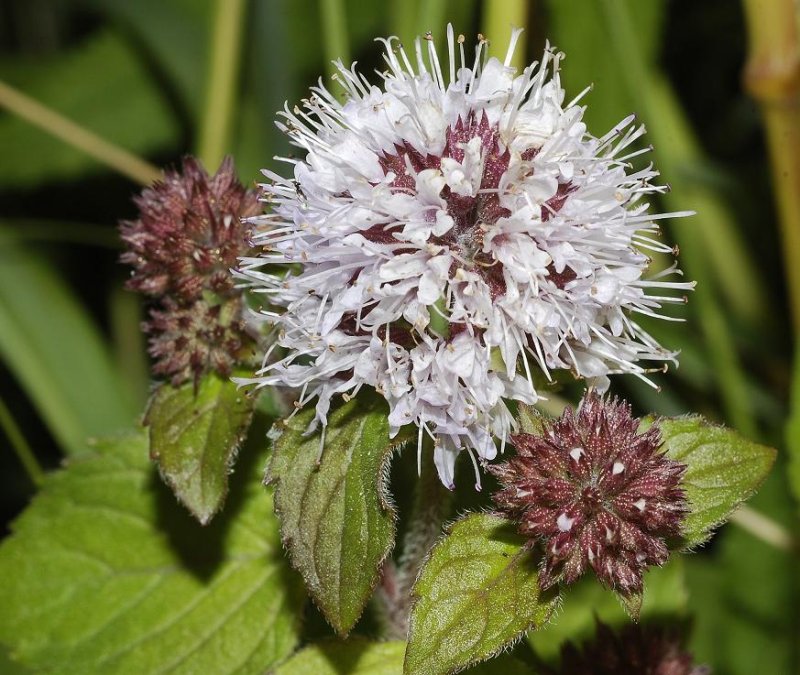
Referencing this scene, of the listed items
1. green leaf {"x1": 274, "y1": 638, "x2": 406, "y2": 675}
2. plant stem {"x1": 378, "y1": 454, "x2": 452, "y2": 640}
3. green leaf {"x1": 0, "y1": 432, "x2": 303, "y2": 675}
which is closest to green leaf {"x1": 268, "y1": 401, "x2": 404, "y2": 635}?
plant stem {"x1": 378, "y1": 454, "x2": 452, "y2": 640}

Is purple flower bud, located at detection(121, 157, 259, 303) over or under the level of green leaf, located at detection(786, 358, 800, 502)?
over

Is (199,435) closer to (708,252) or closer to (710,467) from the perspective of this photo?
(710,467)

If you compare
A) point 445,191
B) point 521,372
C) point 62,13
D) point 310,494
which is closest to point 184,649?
point 310,494

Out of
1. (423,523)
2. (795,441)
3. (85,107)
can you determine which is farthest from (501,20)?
(85,107)

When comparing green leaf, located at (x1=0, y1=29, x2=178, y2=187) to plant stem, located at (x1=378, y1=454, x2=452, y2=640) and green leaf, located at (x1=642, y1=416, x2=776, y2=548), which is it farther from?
green leaf, located at (x1=642, y1=416, x2=776, y2=548)

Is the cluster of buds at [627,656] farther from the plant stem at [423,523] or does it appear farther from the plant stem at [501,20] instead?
the plant stem at [501,20]

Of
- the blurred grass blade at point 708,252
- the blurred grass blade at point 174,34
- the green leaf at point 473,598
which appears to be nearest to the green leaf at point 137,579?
the green leaf at point 473,598

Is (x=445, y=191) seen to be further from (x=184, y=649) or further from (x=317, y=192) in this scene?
(x=184, y=649)
